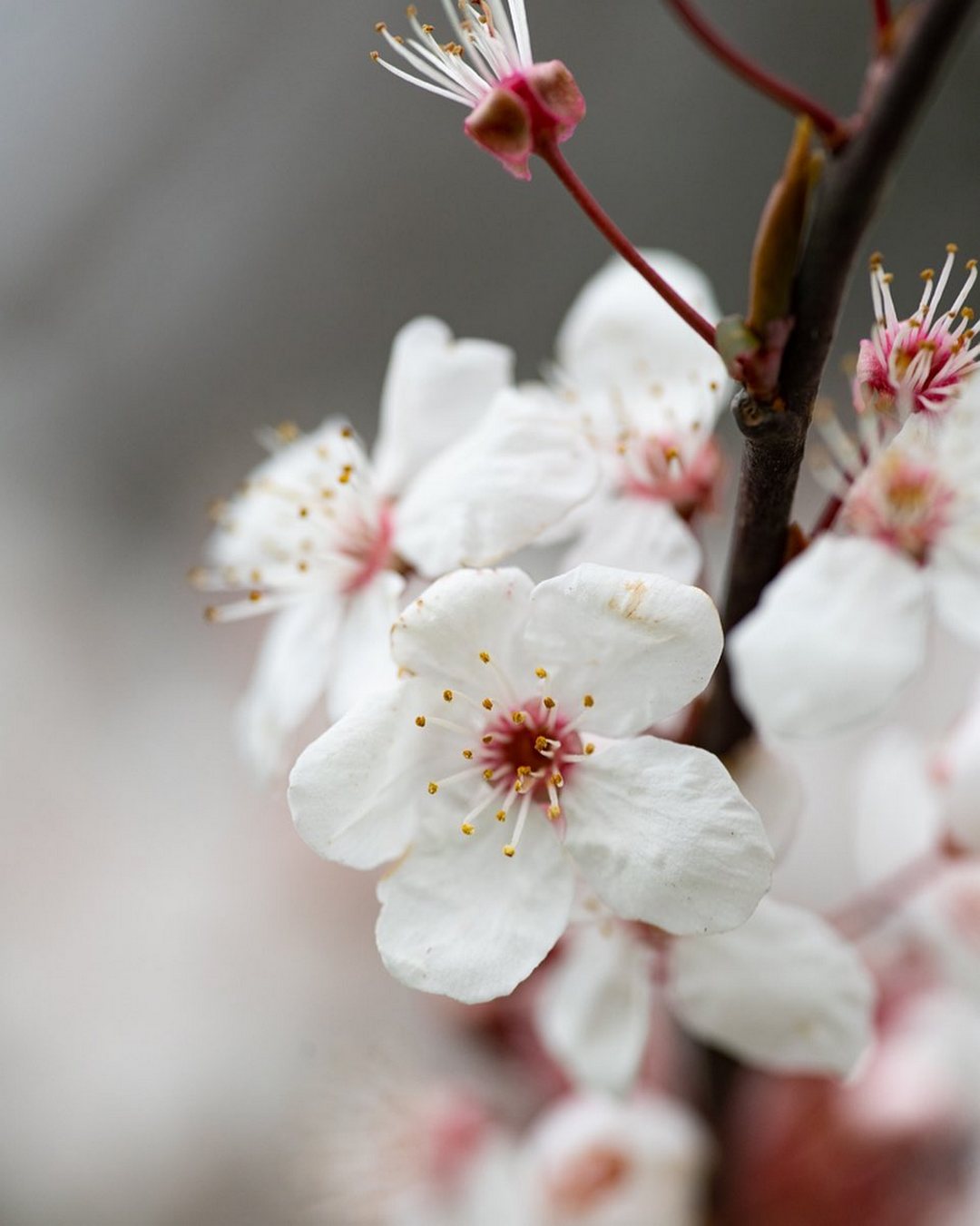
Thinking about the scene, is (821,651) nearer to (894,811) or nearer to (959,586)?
(959,586)

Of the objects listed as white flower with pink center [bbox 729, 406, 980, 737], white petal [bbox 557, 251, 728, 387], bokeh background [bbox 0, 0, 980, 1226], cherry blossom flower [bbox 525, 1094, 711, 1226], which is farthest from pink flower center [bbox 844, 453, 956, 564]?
bokeh background [bbox 0, 0, 980, 1226]

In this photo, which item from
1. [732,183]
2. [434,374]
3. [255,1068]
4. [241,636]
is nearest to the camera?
[434,374]

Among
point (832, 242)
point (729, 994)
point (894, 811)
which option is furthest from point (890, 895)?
point (832, 242)

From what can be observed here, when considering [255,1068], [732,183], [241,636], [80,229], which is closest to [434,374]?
[255,1068]

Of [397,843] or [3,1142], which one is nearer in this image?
[397,843]

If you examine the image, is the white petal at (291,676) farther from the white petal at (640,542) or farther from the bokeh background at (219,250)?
the bokeh background at (219,250)

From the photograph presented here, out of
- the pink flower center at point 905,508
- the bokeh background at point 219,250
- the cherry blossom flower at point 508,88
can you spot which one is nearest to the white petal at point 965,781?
the pink flower center at point 905,508

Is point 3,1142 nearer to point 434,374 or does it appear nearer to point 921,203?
point 434,374
